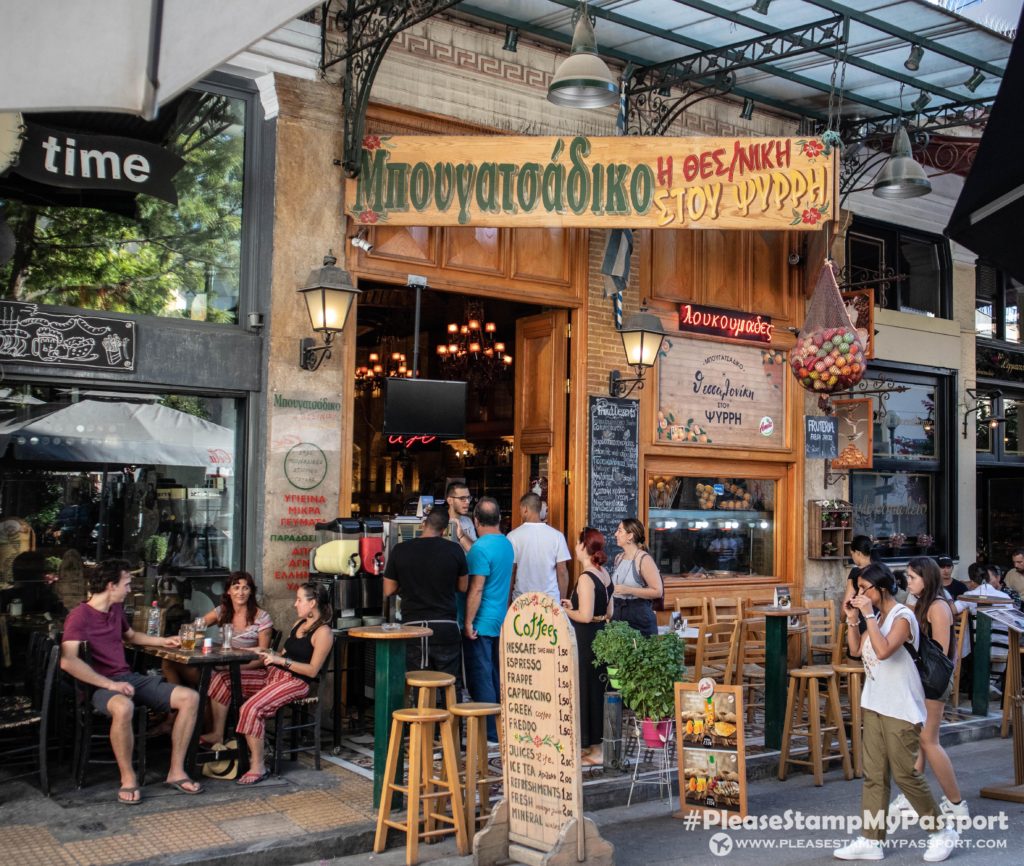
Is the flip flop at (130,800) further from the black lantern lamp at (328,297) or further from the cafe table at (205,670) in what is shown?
the black lantern lamp at (328,297)

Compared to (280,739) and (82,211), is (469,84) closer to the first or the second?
(82,211)

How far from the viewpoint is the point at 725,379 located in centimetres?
1254

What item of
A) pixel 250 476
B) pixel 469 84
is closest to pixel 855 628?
pixel 250 476

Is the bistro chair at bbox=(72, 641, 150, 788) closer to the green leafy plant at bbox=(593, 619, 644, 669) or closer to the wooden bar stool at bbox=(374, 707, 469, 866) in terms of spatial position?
the wooden bar stool at bbox=(374, 707, 469, 866)

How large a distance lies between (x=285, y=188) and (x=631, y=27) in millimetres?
3862

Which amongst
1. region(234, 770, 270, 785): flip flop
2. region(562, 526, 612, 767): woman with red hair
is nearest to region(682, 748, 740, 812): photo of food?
region(562, 526, 612, 767): woman with red hair

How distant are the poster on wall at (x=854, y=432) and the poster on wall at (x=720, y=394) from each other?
905mm

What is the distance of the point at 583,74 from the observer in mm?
8297

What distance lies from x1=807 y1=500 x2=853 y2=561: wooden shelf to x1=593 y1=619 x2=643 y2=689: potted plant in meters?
6.28

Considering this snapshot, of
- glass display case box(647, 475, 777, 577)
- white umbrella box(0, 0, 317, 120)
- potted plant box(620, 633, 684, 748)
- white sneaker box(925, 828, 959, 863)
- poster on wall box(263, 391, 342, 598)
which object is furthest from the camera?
glass display case box(647, 475, 777, 577)

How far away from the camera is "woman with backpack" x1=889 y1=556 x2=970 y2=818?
6.77 meters

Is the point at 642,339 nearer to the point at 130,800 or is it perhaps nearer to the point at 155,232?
the point at 155,232

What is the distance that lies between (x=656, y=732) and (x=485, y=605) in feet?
5.79

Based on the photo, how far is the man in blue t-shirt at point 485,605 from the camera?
848cm
